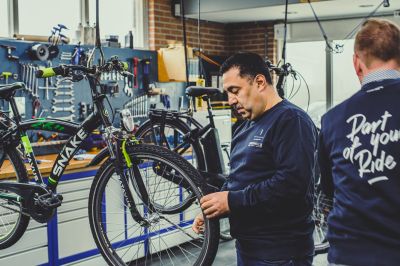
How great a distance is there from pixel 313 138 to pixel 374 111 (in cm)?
48

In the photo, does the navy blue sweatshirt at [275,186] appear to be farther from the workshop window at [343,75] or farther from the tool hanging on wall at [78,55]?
the workshop window at [343,75]

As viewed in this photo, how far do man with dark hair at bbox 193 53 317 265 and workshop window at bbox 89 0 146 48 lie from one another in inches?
165

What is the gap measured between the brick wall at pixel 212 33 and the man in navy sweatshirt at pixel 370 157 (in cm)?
500

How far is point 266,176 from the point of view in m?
2.06

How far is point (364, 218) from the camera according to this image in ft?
5.12

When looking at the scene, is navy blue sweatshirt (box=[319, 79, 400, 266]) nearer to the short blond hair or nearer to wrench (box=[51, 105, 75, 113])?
the short blond hair

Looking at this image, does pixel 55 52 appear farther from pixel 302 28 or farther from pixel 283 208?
pixel 302 28

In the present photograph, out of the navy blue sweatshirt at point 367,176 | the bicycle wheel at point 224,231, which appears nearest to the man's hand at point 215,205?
the navy blue sweatshirt at point 367,176

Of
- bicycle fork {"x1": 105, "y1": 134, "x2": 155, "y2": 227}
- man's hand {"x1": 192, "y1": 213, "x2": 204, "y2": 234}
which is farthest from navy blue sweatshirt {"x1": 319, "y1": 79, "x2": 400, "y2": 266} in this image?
bicycle fork {"x1": 105, "y1": 134, "x2": 155, "y2": 227}

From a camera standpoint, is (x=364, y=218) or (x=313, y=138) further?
(x=313, y=138)

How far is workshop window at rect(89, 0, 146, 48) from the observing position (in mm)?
6152

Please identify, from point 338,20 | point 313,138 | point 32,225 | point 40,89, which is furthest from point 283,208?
point 338,20

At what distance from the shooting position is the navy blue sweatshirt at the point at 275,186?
197 cm

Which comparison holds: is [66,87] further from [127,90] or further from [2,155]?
[2,155]
